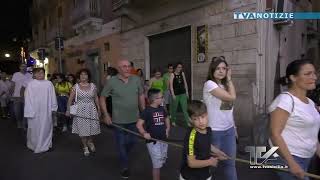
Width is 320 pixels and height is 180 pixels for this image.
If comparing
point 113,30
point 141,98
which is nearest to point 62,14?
point 113,30

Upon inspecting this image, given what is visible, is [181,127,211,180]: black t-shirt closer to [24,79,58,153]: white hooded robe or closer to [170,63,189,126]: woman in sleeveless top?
[24,79,58,153]: white hooded robe

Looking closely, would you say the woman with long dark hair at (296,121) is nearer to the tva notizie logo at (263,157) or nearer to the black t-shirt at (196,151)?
the black t-shirt at (196,151)

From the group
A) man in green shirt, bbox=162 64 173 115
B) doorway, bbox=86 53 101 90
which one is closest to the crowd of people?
man in green shirt, bbox=162 64 173 115

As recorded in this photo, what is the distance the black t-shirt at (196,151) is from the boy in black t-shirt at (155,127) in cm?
156

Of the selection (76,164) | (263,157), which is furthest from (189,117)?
(76,164)

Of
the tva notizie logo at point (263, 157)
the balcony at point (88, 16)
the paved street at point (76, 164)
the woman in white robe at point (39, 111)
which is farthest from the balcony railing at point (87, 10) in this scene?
the tva notizie logo at point (263, 157)

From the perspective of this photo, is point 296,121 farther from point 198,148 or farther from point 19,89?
point 19,89

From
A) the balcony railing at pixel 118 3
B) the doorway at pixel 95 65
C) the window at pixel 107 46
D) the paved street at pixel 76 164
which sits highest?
the balcony railing at pixel 118 3

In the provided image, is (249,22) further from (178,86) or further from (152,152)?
(152,152)

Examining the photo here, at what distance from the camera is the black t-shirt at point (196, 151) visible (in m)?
3.50

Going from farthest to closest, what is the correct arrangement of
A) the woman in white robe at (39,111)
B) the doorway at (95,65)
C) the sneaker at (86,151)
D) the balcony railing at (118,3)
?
the doorway at (95,65)
the balcony railing at (118,3)
the woman in white robe at (39,111)
the sneaker at (86,151)

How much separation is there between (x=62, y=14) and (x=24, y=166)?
71.8 ft

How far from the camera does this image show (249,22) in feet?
33.7

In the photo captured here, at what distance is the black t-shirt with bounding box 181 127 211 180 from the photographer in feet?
11.5
